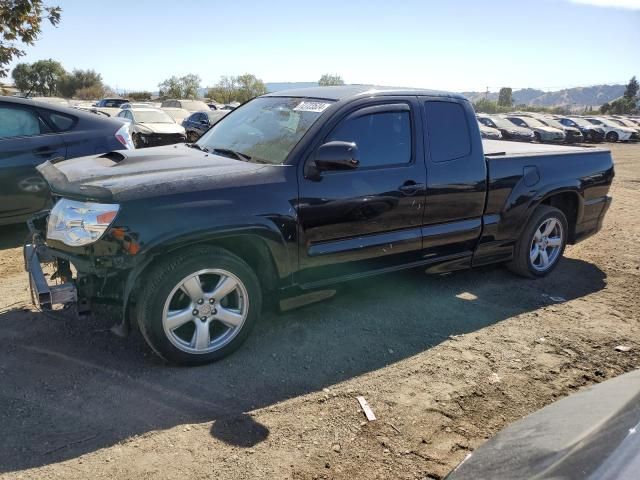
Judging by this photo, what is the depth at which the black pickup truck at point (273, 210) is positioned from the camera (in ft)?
10.9

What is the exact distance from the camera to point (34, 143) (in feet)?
18.9

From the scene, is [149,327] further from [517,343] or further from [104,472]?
[517,343]

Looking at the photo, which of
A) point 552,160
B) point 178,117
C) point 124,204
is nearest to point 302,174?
point 124,204

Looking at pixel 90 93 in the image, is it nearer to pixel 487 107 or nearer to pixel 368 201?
pixel 487 107

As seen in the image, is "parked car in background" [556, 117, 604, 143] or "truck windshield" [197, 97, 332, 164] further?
"parked car in background" [556, 117, 604, 143]

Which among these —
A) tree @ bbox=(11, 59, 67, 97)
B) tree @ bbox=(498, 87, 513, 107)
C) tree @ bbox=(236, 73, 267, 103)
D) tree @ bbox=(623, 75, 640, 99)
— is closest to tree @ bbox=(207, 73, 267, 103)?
tree @ bbox=(236, 73, 267, 103)

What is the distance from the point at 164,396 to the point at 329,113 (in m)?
2.26

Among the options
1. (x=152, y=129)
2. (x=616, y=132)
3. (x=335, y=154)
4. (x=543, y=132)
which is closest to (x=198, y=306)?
(x=335, y=154)

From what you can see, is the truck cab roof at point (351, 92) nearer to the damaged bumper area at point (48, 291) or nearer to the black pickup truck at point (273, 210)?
the black pickup truck at point (273, 210)

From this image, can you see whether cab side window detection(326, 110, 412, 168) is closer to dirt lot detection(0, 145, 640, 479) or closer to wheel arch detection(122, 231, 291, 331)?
wheel arch detection(122, 231, 291, 331)

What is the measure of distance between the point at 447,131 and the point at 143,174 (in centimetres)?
254

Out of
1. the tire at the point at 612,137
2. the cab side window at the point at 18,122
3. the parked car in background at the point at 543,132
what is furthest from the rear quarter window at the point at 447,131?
the tire at the point at 612,137

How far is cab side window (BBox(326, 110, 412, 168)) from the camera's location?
4086mm

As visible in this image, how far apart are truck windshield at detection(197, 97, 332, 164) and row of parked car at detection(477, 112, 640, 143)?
62.4 ft
